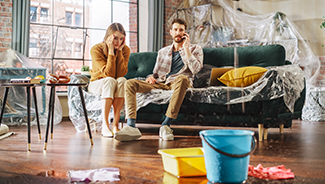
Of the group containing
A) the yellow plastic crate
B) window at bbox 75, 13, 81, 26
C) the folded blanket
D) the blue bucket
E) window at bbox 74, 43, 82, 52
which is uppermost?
window at bbox 75, 13, 81, 26

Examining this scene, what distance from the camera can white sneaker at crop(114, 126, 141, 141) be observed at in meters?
2.21

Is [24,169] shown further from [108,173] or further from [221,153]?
[221,153]

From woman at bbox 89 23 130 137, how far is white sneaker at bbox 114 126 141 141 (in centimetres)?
22

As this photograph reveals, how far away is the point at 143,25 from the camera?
194 inches

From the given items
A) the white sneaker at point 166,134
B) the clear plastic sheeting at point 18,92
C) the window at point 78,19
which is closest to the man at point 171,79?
the white sneaker at point 166,134

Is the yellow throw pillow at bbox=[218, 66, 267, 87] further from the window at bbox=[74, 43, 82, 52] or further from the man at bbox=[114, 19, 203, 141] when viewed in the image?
the window at bbox=[74, 43, 82, 52]

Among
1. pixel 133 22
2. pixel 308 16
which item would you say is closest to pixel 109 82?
pixel 308 16

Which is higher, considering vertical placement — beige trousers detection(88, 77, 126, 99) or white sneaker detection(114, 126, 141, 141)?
beige trousers detection(88, 77, 126, 99)

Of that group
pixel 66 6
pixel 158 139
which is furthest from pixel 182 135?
pixel 66 6

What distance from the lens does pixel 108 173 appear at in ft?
4.35

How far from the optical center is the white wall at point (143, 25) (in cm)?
491

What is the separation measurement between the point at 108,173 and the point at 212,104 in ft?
4.27

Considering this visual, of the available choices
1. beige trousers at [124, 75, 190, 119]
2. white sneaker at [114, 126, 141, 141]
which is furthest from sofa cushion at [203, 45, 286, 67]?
white sneaker at [114, 126, 141, 141]

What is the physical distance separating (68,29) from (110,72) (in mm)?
2160
